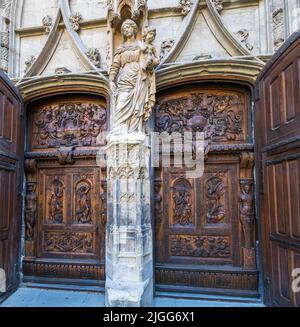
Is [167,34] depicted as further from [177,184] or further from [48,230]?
[48,230]

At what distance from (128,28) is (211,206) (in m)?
2.23

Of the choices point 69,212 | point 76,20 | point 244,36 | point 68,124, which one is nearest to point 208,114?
point 244,36


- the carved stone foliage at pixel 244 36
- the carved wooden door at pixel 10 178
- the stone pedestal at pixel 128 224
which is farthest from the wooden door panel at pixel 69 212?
the carved stone foliage at pixel 244 36

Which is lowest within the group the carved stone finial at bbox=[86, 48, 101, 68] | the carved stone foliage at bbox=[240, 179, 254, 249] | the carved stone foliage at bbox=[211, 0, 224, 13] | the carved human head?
the carved stone foliage at bbox=[240, 179, 254, 249]

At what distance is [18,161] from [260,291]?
3342mm

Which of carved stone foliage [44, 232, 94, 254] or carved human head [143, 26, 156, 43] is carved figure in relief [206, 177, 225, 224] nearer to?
carved stone foliage [44, 232, 94, 254]

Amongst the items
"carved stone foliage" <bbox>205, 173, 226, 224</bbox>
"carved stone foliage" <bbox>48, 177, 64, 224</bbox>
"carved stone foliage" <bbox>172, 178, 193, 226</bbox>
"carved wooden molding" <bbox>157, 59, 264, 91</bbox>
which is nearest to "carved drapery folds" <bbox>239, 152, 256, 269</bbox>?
"carved stone foliage" <bbox>205, 173, 226, 224</bbox>

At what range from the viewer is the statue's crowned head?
264 cm

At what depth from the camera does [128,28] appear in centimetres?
264

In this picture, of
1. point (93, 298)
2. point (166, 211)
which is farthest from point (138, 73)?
point (93, 298)

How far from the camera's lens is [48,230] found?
10.9 ft

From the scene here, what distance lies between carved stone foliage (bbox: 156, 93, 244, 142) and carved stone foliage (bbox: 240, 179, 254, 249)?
61cm

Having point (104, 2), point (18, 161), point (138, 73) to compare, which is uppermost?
point (104, 2)
